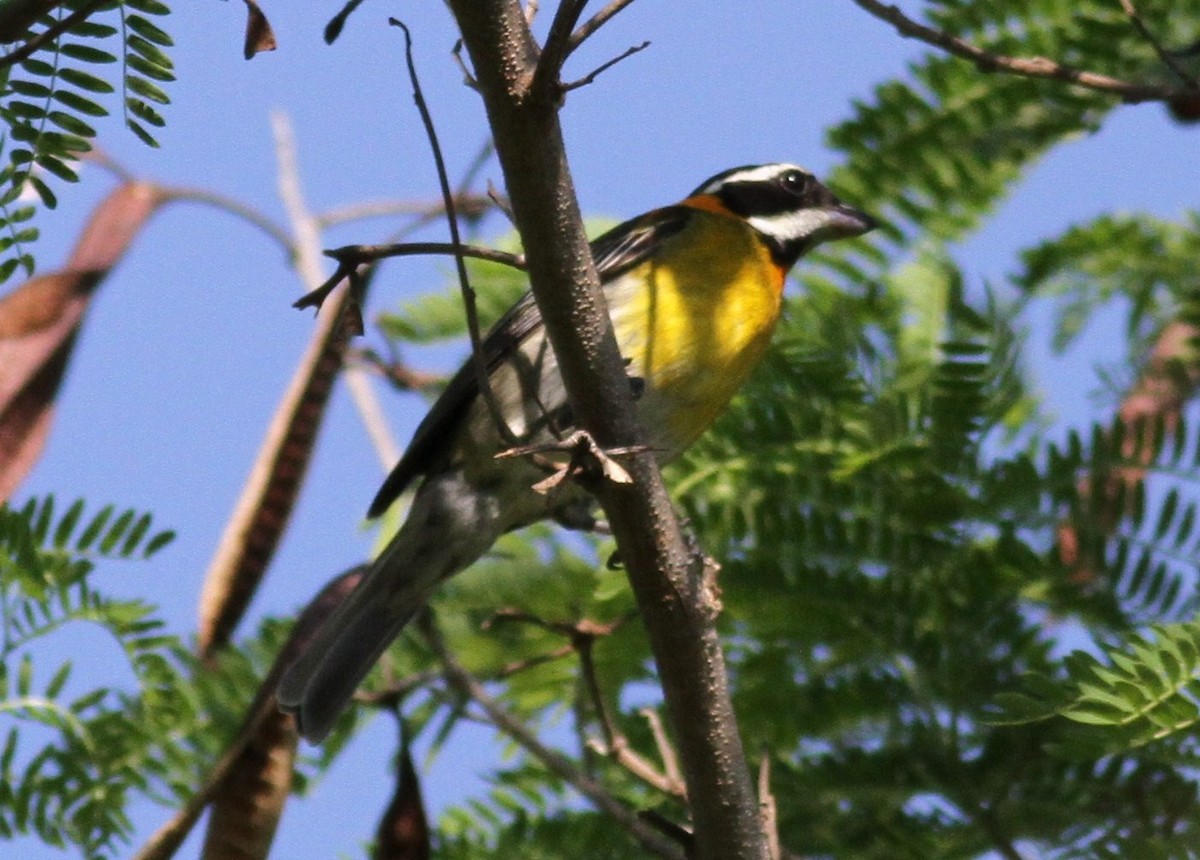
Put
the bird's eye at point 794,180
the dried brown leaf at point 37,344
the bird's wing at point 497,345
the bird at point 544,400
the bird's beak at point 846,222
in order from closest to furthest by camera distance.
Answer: the dried brown leaf at point 37,344, the bird at point 544,400, the bird's wing at point 497,345, the bird's beak at point 846,222, the bird's eye at point 794,180

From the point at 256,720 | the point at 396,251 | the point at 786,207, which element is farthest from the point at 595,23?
the point at 786,207

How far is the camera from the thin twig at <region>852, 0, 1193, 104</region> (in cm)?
265

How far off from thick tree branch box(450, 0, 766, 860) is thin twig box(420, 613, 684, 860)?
310 millimetres

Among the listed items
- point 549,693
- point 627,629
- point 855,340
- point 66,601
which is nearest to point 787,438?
point 855,340

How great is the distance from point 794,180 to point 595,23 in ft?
8.78

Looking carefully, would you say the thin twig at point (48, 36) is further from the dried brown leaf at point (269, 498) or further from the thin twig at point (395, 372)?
the thin twig at point (395, 372)

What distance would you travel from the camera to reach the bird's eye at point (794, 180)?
457 centimetres

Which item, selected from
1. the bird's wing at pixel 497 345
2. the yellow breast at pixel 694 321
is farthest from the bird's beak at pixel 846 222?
the bird's wing at pixel 497 345

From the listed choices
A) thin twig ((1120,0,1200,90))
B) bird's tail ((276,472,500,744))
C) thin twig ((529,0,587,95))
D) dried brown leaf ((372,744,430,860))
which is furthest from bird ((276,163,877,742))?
thin twig ((529,0,587,95))

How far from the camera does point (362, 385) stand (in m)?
4.75

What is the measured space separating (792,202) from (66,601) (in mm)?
2290

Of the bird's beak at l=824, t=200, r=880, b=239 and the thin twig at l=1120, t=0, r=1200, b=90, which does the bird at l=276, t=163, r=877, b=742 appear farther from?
the thin twig at l=1120, t=0, r=1200, b=90

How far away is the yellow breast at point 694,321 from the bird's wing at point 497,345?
0.15 feet

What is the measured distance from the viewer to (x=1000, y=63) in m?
2.73
